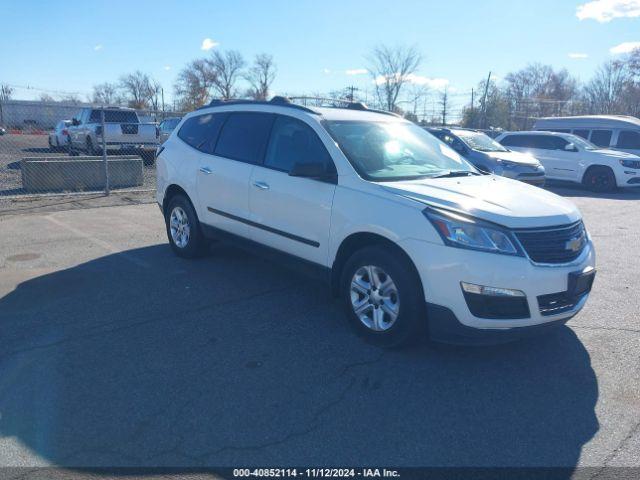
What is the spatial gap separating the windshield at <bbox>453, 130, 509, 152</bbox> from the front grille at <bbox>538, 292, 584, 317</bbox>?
10793mm

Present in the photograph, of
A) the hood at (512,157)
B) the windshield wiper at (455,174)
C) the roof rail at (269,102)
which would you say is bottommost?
the hood at (512,157)

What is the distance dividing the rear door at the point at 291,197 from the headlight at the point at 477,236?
1.16 meters

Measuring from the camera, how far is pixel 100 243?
7.66 m

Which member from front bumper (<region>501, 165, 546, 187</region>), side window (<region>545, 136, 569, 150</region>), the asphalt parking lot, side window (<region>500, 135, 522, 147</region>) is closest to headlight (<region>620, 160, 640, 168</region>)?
side window (<region>545, 136, 569, 150</region>)

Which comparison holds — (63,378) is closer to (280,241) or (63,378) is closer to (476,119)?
(280,241)

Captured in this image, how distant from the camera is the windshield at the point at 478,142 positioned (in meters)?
14.4

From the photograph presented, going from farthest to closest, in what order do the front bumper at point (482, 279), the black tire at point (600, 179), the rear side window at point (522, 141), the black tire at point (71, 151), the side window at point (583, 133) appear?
the black tire at point (71, 151) → the side window at point (583, 133) → the rear side window at point (522, 141) → the black tire at point (600, 179) → the front bumper at point (482, 279)

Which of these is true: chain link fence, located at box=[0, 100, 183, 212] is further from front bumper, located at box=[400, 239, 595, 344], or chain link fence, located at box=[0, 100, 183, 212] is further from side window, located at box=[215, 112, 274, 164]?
front bumper, located at box=[400, 239, 595, 344]

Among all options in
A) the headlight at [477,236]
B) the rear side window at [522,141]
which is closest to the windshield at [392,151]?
the headlight at [477,236]

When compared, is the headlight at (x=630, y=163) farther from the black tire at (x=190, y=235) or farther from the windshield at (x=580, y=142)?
the black tire at (x=190, y=235)

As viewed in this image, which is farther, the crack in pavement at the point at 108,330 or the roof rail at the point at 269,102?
the roof rail at the point at 269,102

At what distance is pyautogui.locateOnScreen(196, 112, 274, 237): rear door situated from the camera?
5629mm

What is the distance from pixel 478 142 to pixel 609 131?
566cm

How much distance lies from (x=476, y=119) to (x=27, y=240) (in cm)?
3649
